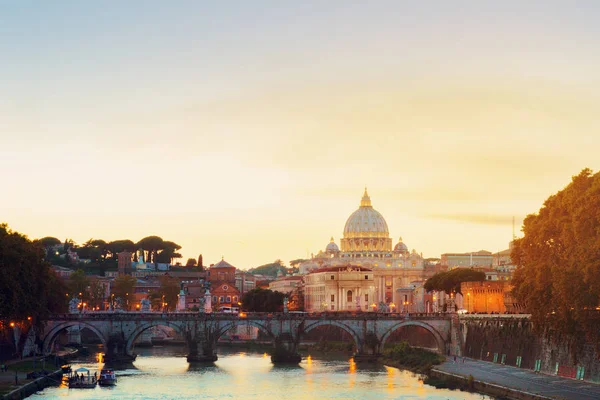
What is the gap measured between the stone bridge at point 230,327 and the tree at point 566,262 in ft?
80.1

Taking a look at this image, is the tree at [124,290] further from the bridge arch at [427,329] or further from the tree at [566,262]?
the tree at [566,262]

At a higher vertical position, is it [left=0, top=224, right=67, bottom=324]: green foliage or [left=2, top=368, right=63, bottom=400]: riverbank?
[left=0, top=224, right=67, bottom=324]: green foliage

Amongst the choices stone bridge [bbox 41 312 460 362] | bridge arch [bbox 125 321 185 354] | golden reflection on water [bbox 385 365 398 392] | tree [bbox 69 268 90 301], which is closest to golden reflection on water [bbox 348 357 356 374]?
stone bridge [bbox 41 312 460 362]

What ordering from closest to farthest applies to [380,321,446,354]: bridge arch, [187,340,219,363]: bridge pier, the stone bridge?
the stone bridge → [187,340,219,363]: bridge pier → [380,321,446,354]: bridge arch

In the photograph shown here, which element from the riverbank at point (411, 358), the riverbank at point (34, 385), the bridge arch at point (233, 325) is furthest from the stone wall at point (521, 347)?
the riverbank at point (34, 385)

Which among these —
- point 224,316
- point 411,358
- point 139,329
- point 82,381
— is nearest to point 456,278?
point 411,358

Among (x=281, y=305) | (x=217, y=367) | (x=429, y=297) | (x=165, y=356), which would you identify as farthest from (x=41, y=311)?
(x=429, y=297)

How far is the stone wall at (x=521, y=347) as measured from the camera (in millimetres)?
69312

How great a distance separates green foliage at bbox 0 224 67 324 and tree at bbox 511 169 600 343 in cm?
3162

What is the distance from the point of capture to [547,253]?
7400 cm

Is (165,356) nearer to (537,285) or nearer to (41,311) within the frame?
(41,311)

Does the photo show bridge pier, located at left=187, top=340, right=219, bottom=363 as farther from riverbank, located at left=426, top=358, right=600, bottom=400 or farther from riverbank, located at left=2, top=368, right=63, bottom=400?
riverbank, located at left=426, top=358, right=600, bottom=400

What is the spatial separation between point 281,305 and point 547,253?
301 ft

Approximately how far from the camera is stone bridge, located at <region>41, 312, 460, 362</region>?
322 ft
